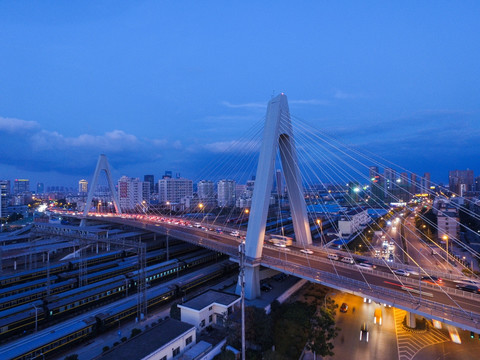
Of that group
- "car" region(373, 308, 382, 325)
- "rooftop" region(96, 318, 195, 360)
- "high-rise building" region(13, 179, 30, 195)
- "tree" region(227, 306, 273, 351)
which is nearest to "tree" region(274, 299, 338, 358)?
"tree" region(227, 306, 273, 351)

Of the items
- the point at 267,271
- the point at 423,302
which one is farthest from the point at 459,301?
the point at 267,271

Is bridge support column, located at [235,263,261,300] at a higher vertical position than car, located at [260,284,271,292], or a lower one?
higher

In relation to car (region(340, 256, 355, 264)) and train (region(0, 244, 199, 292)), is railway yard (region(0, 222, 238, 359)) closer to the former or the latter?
train (region(0, 244, 199, 292))

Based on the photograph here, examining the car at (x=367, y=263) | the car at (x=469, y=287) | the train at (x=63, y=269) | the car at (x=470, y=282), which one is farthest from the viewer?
the train at (x=63, y=269)

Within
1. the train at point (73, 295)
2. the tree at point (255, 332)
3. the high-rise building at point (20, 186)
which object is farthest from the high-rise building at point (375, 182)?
the high-rise building at point (20, 186)

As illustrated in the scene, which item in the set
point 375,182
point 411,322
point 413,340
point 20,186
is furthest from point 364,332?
point 20,186

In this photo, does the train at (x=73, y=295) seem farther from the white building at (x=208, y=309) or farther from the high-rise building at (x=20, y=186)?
the high-rise building at (x=20, y=186)

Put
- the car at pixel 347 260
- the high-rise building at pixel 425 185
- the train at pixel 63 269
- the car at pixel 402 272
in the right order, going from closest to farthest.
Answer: the high-rise building at pixel 425 185 < the car at pixel 402 272 < the car at pixel 347 260 < the train at pixel 63 269
